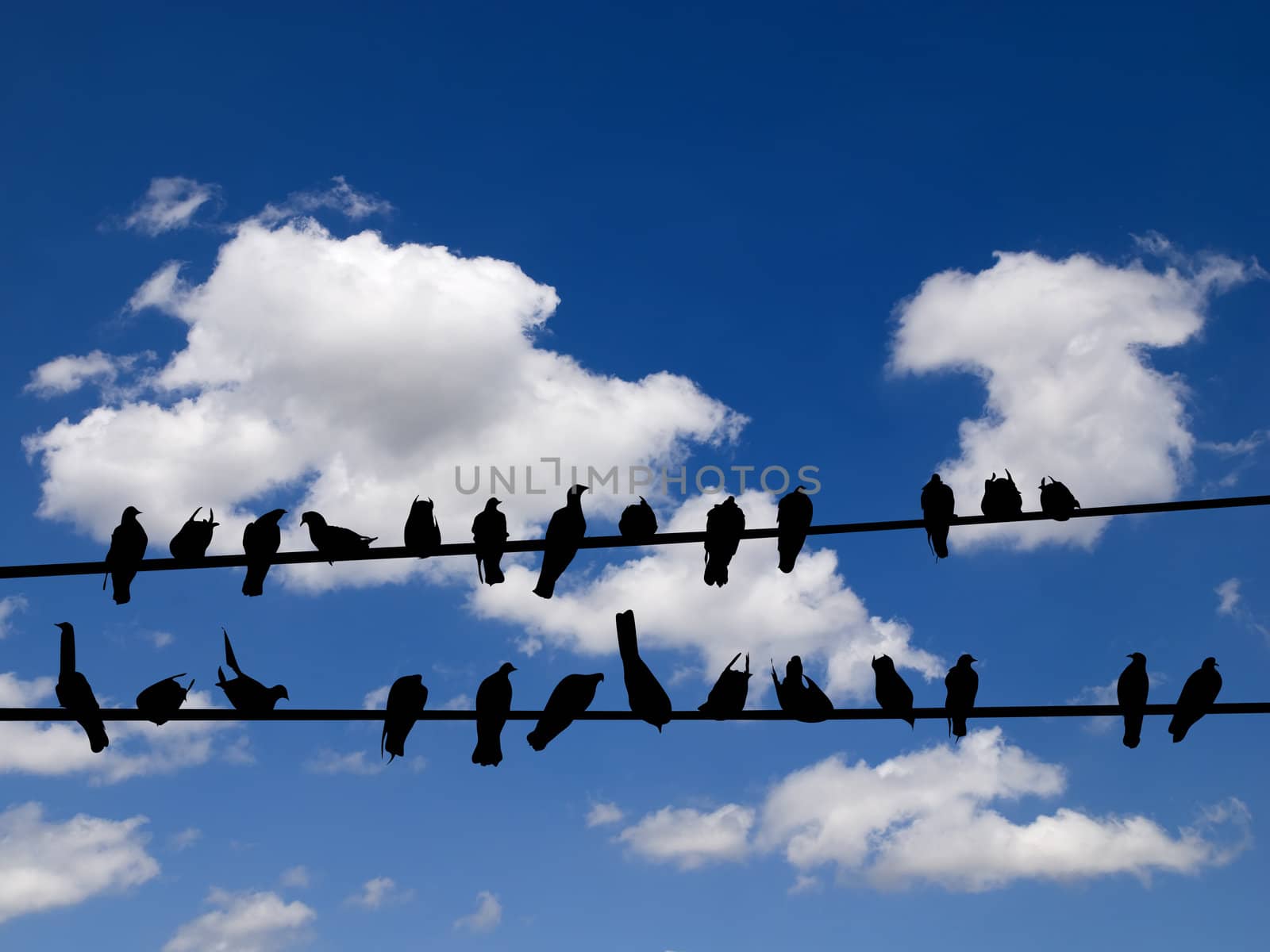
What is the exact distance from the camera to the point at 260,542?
30.6 feet

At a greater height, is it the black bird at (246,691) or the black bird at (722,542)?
the black bird at (722,542)

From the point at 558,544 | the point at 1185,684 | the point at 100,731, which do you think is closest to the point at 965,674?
the point at 1185,684

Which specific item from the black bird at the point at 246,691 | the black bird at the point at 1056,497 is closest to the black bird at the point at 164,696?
the black bird at the point at 246,691

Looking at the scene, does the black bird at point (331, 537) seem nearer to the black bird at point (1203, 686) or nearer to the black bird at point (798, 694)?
the black bird at point (798, 694)

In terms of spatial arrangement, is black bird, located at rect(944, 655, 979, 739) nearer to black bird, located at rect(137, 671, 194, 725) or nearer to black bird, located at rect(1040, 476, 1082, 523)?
black bird, located at rect(1040, 476, 1082, 523)

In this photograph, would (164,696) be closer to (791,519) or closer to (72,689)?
(72,689)

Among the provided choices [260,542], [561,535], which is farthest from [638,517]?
[260,542]

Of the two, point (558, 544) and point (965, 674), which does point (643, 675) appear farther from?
point (965, 674)

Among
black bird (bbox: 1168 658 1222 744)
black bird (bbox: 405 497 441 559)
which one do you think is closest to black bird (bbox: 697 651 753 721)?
black bird (bbox: 405 497 441 559)

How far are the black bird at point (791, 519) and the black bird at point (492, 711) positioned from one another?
221 cm

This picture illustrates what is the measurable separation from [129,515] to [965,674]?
6796 mm

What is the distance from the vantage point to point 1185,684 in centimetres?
966

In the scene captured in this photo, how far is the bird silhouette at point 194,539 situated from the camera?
30.7 feet

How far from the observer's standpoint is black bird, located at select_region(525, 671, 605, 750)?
8531 millimetres
